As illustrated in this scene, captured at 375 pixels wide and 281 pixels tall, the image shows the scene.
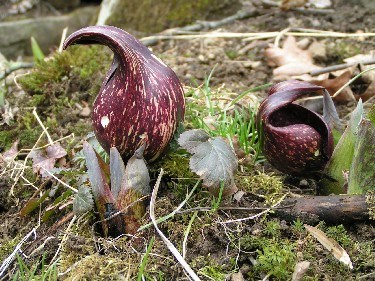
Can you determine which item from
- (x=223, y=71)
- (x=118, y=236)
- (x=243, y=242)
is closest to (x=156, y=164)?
(x=118, y=236)

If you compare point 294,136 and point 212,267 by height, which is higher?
point 294,136

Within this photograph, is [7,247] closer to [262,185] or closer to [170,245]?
[170,245]

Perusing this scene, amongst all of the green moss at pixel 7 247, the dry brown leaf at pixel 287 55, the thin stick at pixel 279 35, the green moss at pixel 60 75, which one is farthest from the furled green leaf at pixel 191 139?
the thin stick at pixel 279 35

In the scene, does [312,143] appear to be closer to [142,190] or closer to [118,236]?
[142,190]

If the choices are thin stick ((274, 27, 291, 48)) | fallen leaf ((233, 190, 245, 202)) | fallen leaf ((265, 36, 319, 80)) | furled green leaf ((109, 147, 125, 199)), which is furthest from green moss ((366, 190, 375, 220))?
thin stick ((274, 27, 291, 48))

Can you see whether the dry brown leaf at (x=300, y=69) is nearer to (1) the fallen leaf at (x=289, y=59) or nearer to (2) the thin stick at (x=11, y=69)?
(1) the fallen leaf at (x=289, y=59)

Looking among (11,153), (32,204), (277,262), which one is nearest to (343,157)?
(277,262)
